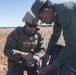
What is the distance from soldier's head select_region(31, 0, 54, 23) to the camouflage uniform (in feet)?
4.52

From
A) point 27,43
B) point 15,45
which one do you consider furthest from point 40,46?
point 15,45

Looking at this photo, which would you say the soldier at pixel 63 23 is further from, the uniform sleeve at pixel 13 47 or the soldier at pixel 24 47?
the uniform sleeve at pixel 13 47

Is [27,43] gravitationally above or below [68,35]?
below

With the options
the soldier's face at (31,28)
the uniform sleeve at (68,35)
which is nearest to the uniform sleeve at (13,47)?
the soldier's face at (31,28)

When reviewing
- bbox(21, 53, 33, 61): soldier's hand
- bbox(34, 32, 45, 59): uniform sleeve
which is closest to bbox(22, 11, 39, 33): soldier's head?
bbox(34, 32, 45, 59): uniform sleeve

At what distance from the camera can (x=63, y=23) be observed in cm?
528

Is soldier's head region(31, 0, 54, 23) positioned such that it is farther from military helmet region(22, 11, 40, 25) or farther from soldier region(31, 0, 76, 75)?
military helmet region(22, 11, 40, 25)

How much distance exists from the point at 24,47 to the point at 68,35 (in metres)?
1.89

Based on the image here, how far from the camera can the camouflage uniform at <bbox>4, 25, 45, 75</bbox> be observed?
22.9ft

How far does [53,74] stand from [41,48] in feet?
4.09

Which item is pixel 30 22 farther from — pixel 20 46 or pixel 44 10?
pixel 44 10

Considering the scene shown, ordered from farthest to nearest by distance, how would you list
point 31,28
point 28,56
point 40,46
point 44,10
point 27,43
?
point 40,46, point 27,43, point 31,28, point 28,56, point 44,10

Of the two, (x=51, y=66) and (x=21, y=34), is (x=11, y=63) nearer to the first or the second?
(x=21, y=34)

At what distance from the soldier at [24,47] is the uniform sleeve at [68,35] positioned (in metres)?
1.26
